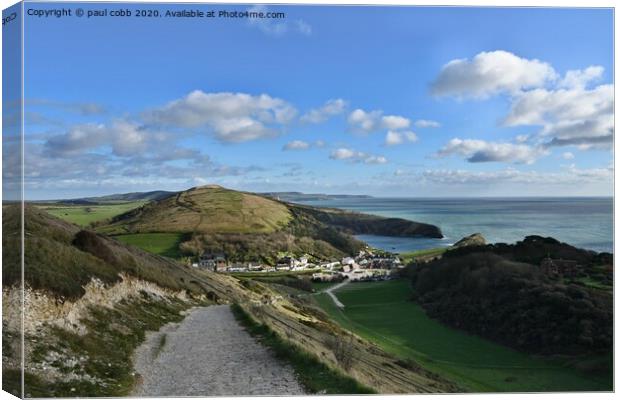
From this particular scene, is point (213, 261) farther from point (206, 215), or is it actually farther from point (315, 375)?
point (315, 375)

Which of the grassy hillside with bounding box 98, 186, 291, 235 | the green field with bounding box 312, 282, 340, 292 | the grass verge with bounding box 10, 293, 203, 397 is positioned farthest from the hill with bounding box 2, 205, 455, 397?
the grassy hillside with bounding box 98, 186, 291, 235

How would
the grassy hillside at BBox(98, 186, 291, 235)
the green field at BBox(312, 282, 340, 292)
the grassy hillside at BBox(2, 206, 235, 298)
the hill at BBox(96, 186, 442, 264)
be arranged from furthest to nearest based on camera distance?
the green field at BBox(312, 282, 340, 292) < the hill at BBox(96, 186, 442, 264) < the grassy hillside at BBox(98, 186, 291, 235) < the grassy hillside at BBox(2, 206, 235, 298)

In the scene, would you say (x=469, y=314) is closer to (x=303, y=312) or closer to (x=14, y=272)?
(x=303, y=312)

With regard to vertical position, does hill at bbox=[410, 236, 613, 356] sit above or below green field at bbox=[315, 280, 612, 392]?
above

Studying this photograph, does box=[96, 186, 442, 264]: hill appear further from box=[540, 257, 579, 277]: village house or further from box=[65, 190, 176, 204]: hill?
box=[540, 257, 579, 277]: village house

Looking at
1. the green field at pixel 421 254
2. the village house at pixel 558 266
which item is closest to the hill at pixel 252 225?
the green field at pixel 421 254

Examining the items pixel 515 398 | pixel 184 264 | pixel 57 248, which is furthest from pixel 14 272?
pixel 515 398

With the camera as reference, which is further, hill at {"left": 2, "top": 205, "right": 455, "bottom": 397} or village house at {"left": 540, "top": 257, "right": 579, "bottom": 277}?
village house at {"left": 540, "top": 257, "right": 579, "bottom": 277}
